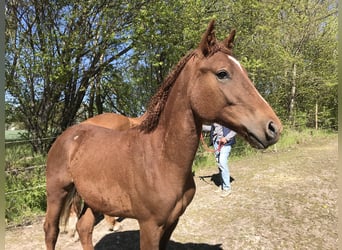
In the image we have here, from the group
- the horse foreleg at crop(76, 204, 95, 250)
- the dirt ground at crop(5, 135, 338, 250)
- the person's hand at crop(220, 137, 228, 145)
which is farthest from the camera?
the person's hand at crop(220, 137, 228, 145)

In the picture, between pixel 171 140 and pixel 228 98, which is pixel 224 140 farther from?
pixel 228 98

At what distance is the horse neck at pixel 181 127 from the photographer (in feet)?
7.27

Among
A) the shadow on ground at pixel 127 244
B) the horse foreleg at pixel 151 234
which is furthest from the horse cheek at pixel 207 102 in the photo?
the shadow on ground at pixel 127 244

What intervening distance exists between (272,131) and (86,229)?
7.58 ft

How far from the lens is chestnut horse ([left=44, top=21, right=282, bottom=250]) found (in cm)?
196

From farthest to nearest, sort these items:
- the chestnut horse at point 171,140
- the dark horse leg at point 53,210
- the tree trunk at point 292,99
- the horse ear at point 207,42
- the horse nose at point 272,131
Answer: the tree trunk at point 292,99, the dark horse leg at point 53,210, the horse ear at point 207,42, the chestnut horse at point 171,140, the horse nose at point 272,131

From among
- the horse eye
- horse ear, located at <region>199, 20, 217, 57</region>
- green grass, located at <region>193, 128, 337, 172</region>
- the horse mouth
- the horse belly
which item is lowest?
green grass, located at <region>193, 128, 337, 172</region>

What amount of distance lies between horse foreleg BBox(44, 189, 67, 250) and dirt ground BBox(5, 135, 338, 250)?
990 millimetres

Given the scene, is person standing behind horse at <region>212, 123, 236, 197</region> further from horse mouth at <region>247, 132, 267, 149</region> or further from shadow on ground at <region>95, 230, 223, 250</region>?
horse mouth at <region>247, 132, 267, 149</region>

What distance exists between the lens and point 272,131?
183cm

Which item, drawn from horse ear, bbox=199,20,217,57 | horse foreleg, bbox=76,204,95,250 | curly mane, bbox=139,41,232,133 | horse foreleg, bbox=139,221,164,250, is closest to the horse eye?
horse ear, bbox=199,20,217,57

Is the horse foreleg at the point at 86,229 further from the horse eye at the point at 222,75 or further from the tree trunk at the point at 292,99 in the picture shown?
the tree trunk at the point at 292,99

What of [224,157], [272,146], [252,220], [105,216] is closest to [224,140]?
[224,157]

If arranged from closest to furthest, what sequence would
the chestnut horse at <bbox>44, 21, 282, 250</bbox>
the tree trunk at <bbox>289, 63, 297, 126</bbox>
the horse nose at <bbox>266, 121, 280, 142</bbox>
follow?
the horse nose at <bbox>266, 121, 280, 142</bbox>
the chestnut horse at <bbox>44, 21, 282, 250</bbox>
the tree trunk at <bbox>289, 63, 297, 126</bbox>
